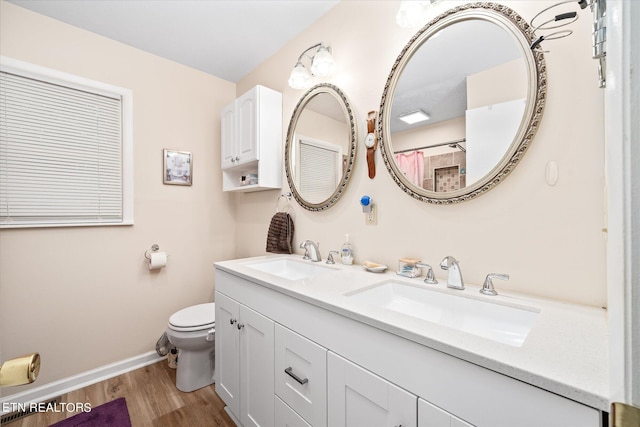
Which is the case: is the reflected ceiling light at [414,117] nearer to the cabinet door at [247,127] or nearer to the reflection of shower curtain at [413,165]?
the reflection of shower curtain at [413,165]

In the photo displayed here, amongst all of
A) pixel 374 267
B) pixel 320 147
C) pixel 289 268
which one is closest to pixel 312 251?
pixel 289 268

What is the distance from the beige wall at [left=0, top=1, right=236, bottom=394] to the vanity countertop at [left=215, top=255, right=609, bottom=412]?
169 centimetres

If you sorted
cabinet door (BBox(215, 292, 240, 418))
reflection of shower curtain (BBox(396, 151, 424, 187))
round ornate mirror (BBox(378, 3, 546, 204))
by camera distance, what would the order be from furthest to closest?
cabinet door (BBox(215, 292, 240, 418)), reflection of shower curtain (BBox(396, 151, 424, 187)), round ornate mirror (BBox(378, 3, 546, 204))

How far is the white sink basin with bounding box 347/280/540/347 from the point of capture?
35.8 inches

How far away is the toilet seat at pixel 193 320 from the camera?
1.80 metres

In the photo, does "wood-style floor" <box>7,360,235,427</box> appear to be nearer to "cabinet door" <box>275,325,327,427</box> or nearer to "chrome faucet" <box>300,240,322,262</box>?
"cabinet door" <box>275,325,327,427</box>

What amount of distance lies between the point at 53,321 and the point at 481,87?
2.89 metres

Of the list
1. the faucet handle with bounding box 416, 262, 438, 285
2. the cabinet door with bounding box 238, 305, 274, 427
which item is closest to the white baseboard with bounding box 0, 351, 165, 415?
the cabinet door with bounding box 238, 305, 274, 427

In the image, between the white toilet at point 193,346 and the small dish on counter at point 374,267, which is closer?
the small dish on counter at point 374,267

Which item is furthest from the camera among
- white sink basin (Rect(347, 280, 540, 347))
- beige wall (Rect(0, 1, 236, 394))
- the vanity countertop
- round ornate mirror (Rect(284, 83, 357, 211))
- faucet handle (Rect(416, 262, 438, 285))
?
beige wall (Rect(0, 1, 236, 394))

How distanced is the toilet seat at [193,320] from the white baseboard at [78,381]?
0.62 meters

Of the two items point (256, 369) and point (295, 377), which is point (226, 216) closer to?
point (256, 369)

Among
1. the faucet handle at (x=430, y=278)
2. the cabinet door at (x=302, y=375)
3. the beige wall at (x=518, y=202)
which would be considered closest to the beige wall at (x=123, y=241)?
the beige wall at (x=518, y=202)

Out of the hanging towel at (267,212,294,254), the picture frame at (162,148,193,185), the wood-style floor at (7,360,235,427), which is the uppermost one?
the picture frame at (162,148,193,185)
